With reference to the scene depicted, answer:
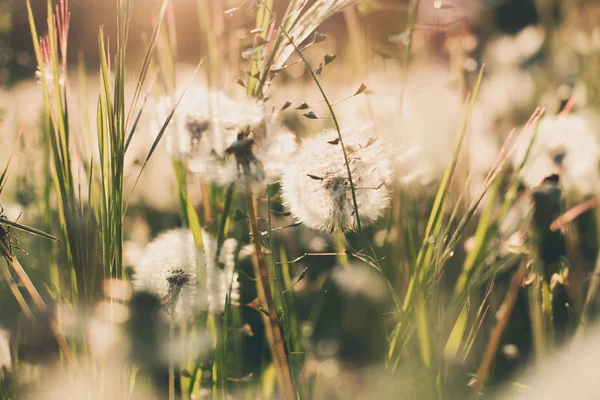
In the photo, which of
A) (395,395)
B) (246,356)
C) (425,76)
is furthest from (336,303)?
(425,76)

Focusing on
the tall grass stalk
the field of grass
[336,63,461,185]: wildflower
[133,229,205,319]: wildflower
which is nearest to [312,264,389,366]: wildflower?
the field of grass

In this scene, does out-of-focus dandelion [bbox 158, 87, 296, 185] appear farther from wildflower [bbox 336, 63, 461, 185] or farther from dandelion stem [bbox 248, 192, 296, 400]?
wildflower [bbox 336, 63, 461, 185]

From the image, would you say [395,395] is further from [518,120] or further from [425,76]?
[518,120]

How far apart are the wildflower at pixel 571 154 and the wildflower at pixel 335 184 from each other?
2.95 feet

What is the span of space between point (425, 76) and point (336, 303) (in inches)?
36.4

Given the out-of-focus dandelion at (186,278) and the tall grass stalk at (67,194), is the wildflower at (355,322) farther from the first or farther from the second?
the tall grass stalk at (67,194)

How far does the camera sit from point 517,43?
2.63 metres

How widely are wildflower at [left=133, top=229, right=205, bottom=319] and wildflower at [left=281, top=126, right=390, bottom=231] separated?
0.17 m

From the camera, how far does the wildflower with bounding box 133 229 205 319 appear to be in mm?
803

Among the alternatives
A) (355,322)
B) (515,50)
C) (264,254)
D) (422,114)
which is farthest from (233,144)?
(515,50)

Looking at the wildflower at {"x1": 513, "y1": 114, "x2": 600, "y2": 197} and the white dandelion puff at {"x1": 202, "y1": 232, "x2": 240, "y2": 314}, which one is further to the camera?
the wildflower at {"x1": 513, "y1": 114, "x2": 600, "y2": 197}

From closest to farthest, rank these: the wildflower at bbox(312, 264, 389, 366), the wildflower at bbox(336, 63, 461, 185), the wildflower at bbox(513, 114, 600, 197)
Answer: the wildflower at bbox(312, 264, 389, 366)
the wildflower at bbox(336, 63, 461, 185)
the wildflower at bbox(513, 114, 600, 197)

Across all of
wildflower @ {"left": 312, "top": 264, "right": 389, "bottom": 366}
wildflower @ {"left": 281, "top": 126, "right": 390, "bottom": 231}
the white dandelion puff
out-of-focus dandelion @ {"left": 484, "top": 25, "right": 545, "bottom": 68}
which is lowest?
wildflower @ {"left": 312, "top": 264, "right": 389, "bottom": 366}

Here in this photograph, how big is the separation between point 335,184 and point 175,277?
0.27m
